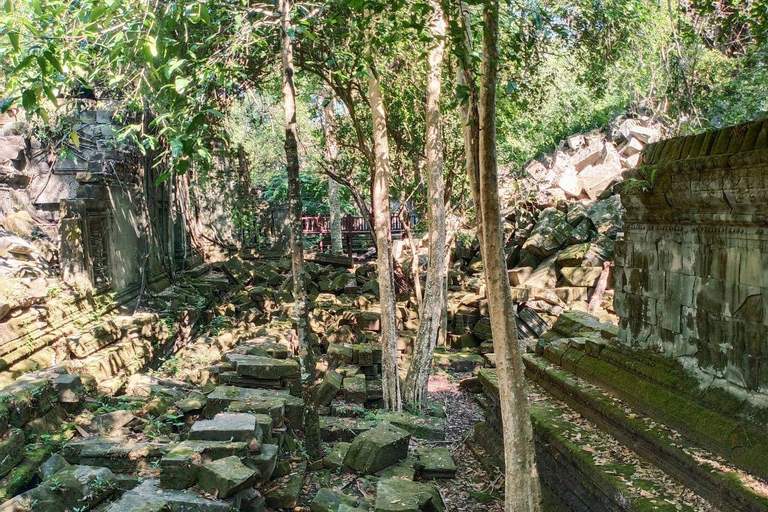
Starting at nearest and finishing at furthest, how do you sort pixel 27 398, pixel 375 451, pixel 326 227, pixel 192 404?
1. pixel 27 398
2. pixel 375 451
3. pixel 192 404
4. pixel 326 227

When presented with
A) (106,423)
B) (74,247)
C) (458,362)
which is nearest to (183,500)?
(106,423)

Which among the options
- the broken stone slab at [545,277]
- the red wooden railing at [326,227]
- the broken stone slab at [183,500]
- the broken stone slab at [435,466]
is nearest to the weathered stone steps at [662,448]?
Answer: the broken stone slab at [435,466]

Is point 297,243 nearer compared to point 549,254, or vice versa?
point 297,243

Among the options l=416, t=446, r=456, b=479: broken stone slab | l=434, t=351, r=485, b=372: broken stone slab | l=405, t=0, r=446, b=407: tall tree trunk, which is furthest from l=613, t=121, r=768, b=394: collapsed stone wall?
l=434, t=351, r=485, b=372: broken stone slab

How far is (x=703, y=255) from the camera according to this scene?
4.36 meters

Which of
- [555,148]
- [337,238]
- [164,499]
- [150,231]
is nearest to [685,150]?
[164,499]

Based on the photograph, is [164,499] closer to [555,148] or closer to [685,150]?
[685,150]

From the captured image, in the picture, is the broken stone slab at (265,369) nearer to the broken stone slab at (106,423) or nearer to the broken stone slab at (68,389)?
the broken stone slab at (106,423)

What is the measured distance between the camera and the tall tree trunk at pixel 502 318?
13.0 ft

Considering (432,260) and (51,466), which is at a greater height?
(432,260)

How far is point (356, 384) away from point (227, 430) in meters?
3.97

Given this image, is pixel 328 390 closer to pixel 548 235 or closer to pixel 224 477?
pixel 224 477

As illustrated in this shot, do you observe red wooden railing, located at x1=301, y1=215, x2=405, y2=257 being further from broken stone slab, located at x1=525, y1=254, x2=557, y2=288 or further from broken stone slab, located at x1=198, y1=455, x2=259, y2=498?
broken stone slab, located at x1=198, y1=455, x2=259, y2=498

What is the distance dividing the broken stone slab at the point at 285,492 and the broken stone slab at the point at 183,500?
35.6 inches
